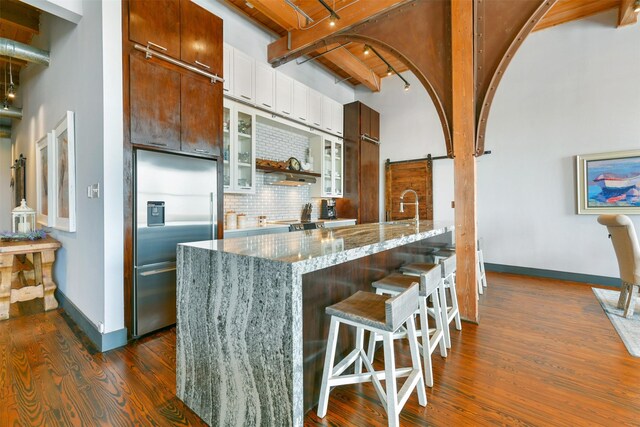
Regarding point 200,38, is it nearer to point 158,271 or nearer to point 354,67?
point 158,271

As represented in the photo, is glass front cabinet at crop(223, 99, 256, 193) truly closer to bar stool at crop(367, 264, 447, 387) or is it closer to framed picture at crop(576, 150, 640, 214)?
bar stool at crop(367, 264, 447, 387)

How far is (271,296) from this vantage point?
1249mm

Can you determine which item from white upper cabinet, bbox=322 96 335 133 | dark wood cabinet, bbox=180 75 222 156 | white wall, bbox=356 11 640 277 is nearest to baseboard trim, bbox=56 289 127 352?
dark wood cabinet, bbox=180 75 222 156

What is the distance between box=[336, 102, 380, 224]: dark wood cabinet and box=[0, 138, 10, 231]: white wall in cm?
805

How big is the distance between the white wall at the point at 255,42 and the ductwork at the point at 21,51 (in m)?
2.08

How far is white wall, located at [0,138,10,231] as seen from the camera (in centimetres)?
688

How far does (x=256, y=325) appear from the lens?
51.6 inches

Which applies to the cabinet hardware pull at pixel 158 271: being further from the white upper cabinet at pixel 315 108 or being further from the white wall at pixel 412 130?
the white wall at pixel 412 130

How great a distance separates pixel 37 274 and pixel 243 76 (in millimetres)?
3623

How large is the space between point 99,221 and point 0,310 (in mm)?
1876

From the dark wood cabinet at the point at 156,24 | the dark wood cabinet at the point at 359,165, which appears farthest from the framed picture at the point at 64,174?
the dark wood cabinet at the point at 359,165

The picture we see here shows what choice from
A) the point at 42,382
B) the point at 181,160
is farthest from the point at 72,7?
the point at 42,382

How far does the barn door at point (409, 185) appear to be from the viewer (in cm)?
571

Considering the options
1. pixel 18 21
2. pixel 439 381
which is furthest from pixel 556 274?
pixel 18 21
